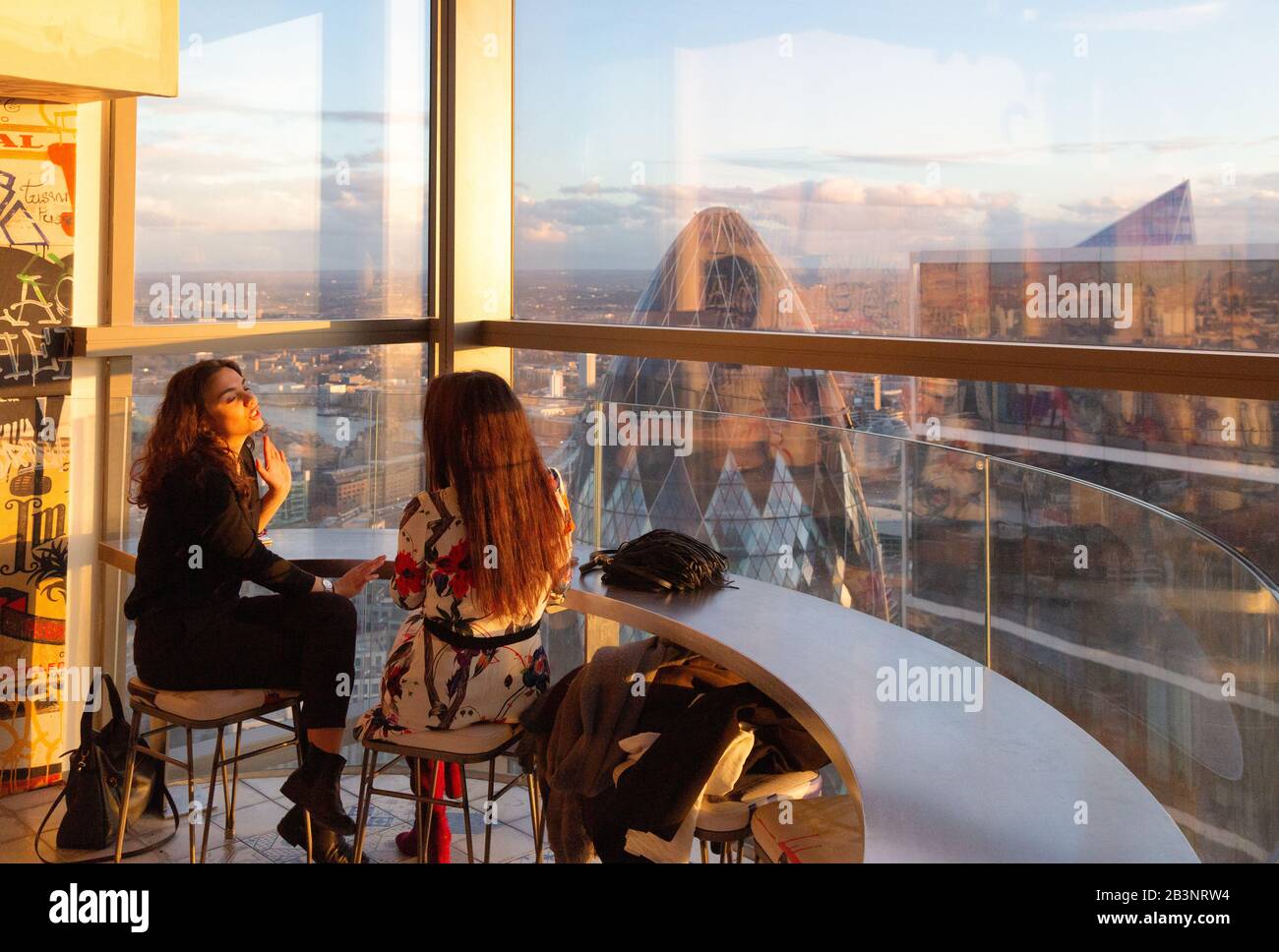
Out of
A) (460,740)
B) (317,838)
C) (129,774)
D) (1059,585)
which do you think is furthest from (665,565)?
(129,774)

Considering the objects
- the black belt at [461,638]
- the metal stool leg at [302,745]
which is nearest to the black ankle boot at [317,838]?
the metal stool leg at [302,745]

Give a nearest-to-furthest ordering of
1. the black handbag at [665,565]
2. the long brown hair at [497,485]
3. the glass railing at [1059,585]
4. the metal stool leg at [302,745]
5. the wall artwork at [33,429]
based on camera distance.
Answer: the glass railing at [1059,585] → the long brown hair at [497,485] → the metal stool leg at [302,745] → the black handbag at [665,565] → the wall artwork at [33,429]

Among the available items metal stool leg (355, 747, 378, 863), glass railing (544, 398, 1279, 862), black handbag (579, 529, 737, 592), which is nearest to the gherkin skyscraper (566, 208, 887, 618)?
glass railing (544, 398, 1279, 862)

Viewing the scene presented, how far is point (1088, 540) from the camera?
2.30 m

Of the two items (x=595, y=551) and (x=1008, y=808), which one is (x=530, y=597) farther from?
(x=1008, y=808)

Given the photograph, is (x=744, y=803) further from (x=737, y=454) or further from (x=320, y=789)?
(x=737, y=454)

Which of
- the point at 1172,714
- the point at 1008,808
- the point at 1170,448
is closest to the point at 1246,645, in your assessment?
the point at 1172,714

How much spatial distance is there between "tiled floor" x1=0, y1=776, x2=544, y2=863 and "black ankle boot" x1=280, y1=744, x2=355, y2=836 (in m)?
0.46

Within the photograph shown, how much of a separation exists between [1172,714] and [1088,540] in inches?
13.8
